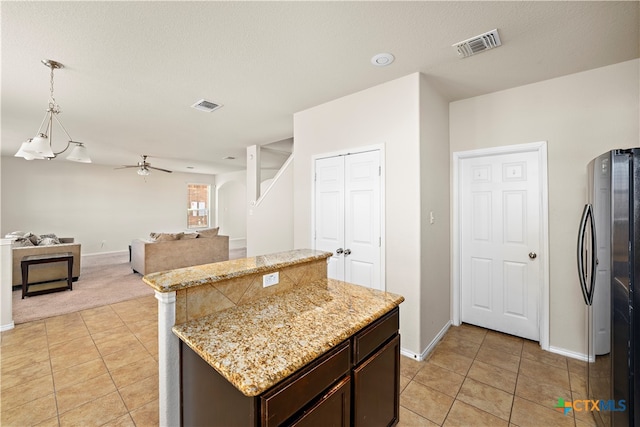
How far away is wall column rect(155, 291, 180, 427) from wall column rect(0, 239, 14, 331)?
3.35m

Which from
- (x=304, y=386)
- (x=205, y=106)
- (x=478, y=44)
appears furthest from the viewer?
(x=205, y=106)

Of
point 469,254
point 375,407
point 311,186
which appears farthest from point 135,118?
point 469,254

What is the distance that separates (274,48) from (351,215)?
1.78 m

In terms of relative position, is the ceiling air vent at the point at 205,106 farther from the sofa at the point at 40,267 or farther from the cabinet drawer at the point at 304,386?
the sofa at the point at 40,267

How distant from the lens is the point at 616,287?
1590 mm

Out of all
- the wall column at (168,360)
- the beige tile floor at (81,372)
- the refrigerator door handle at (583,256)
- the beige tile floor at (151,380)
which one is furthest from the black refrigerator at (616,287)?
the beige tile floor at (81,372)

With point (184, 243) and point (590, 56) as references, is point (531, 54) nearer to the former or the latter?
point (590, 56)

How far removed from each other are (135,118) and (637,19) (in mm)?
5318

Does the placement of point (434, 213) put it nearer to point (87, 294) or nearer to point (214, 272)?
point (214, 272)

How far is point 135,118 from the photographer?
4.02 metres

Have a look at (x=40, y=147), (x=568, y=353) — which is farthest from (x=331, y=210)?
(x=40, y=147)

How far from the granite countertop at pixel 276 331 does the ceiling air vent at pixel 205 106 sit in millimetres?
2792

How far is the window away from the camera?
9.94 meters

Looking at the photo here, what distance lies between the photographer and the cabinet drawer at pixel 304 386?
0.95 metres
